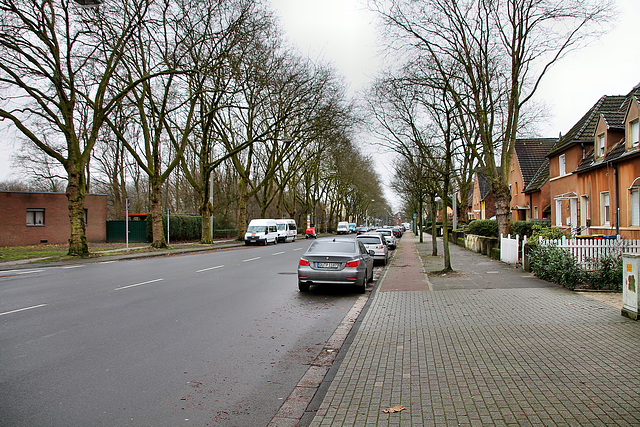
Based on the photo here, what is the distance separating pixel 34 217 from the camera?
34.9 m

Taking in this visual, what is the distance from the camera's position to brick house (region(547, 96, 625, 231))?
2353cm

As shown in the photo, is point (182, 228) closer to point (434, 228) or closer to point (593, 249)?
point (434, 228)

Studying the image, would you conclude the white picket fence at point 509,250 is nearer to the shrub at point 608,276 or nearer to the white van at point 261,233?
the shrub at point 608,276

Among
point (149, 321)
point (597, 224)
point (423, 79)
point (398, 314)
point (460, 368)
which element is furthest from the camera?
point (597, 224)

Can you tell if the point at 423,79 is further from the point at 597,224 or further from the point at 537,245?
the point at 597,224

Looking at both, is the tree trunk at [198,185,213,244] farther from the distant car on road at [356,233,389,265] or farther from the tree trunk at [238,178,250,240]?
the distant car on road at [356,233,389,265]

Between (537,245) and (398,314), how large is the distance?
25.1 feet

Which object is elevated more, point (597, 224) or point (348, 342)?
point (597, 224)

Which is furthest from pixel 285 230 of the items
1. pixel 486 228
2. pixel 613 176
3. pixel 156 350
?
pixel 156 350

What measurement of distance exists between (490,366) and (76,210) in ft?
71.4

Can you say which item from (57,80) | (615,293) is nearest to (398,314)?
(615,293)

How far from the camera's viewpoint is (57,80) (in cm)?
2128

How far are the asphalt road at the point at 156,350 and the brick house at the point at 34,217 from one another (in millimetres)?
24513

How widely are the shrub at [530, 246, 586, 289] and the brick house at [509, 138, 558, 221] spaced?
22.0 meters
